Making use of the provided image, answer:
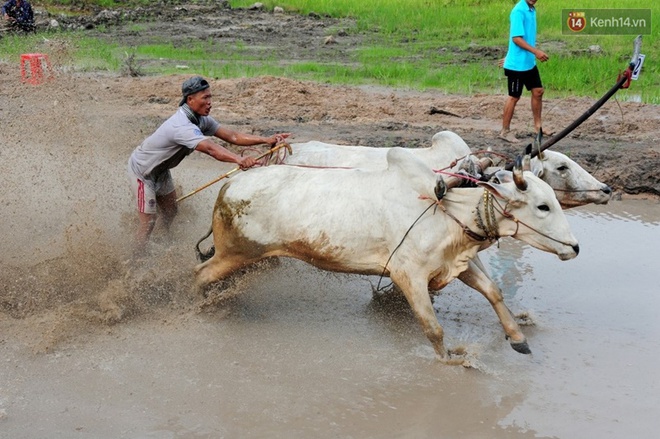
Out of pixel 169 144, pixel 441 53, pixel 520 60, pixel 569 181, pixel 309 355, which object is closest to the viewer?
pixel 309 355

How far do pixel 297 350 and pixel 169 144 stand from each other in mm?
1534

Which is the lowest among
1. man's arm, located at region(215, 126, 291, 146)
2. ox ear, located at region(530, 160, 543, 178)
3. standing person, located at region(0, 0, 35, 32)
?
ox ear, located at region(530, 160, 543, 178)

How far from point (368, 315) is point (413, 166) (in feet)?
4.04

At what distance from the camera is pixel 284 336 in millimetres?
5512

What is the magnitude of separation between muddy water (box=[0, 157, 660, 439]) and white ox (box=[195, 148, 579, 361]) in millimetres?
484

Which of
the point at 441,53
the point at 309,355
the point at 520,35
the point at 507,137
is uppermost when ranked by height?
the point at 520,35

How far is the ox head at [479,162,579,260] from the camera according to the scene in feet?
15.5

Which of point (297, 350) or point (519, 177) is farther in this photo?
point (297, 350)

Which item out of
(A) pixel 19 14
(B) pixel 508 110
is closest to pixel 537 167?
(B) pixel 508 110

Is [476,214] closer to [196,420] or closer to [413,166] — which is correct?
[413,166]

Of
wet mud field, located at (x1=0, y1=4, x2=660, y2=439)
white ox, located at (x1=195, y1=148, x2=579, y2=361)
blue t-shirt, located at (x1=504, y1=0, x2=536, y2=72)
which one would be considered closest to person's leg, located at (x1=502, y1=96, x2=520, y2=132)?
blue t-shirt, located at (x1=504, y1=0, x2=536, y2=72)

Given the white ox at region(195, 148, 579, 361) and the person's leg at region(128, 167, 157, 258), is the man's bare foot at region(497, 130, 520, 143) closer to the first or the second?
the white ox at region(195, 148, 579, 361)

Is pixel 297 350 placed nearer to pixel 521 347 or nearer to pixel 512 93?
pixel 521 347

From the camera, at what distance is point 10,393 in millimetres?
4656
